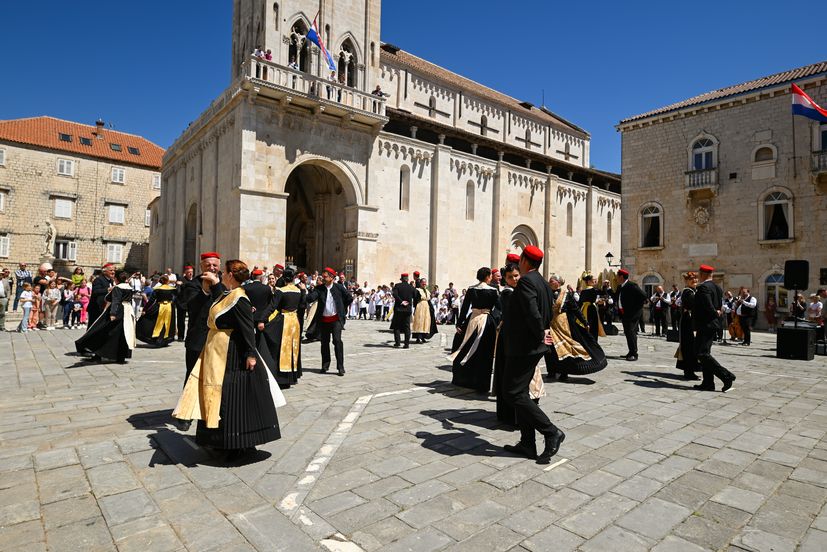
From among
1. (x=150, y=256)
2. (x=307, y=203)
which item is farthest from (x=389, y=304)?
(x=150, y=256)

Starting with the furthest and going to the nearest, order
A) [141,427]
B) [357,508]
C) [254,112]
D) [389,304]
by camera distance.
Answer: [389,304] → [254,112] → [141,427] → [357,508]

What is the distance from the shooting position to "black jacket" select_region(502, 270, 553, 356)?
455cm

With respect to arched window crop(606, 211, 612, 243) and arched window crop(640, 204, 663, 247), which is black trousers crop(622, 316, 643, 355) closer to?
arched window crop(640, 204, 663, 247)

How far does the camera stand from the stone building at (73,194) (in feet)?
115

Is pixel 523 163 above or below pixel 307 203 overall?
above

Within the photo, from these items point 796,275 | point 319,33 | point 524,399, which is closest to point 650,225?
point 796,275

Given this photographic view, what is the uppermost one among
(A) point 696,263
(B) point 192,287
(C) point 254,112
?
(C) point 254,112

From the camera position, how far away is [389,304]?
899 inches

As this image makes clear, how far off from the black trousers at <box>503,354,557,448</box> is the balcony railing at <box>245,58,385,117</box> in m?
19.4

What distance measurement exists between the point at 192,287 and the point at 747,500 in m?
8.09

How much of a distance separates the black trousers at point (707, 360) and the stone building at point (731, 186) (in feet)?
56.6

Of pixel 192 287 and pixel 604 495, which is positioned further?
pixel 192 287

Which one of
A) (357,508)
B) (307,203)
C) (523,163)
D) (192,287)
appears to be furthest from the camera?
(523,163)

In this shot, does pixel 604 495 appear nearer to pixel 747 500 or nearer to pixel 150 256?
pixel 747 500
